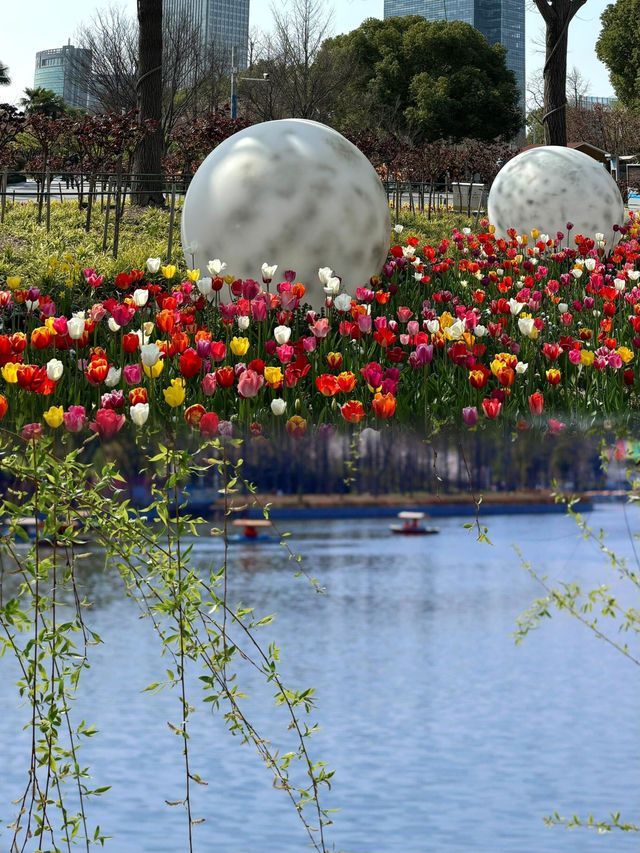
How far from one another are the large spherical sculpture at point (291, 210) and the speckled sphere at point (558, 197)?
191 inches

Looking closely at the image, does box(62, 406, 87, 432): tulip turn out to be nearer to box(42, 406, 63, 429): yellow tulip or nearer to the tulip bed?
the tulip bed

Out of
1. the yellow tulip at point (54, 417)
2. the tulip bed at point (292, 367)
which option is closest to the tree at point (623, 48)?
the tulip bed at point (292, 367)

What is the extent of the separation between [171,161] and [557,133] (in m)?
6.86

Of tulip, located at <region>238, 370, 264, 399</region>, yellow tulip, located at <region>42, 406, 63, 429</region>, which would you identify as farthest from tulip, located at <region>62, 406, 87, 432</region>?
tulip, located at <region>238, 370, 264, 399</region>

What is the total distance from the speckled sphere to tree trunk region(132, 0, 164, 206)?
5420 mm

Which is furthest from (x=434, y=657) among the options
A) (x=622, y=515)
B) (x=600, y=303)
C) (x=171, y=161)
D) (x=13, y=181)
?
(x=622, y=515)

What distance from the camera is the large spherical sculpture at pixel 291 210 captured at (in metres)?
7.97

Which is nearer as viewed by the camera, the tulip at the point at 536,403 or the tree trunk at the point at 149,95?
the tulip at the point at 536,403

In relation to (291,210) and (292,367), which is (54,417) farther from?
(291,210)

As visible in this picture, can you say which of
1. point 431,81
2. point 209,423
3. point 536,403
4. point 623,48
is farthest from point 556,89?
point 623,48

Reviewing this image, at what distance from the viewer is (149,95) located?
16203mm

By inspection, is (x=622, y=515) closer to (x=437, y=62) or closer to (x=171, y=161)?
(x=171, y=161)

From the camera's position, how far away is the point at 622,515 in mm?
5227

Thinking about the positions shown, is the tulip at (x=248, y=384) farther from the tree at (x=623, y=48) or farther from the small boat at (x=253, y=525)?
the tree at (x=623, y=48)
